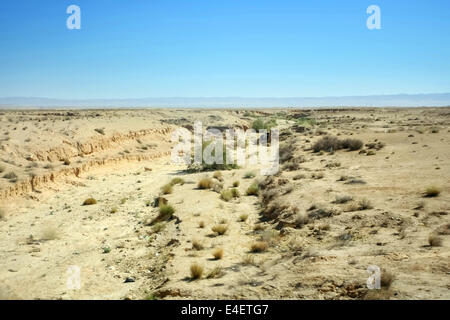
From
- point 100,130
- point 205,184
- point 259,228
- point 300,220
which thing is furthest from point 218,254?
point 100,130

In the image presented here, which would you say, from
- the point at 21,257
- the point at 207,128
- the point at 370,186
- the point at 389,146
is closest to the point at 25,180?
the point at 21,257

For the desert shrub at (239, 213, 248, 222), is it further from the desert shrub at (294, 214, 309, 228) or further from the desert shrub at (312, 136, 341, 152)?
the desert shrub at (312, 136, 341, 152)

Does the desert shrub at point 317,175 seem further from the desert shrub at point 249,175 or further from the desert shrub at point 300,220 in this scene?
the desert shrub at point 300,220

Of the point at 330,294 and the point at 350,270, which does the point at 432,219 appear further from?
the point at 330,294

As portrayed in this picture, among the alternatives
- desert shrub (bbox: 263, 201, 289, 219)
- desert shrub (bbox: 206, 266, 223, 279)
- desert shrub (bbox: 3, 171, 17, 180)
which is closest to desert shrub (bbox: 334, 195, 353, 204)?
desert shrub (bbox: 263, 201, 289, 219)

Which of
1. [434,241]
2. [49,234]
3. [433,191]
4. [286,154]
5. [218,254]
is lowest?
[49,234]

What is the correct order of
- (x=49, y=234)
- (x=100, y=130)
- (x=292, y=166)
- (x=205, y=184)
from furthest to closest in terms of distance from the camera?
(x=100, y=130)
(x=292, y=166)
(x=205, y=184)
(x=49, y=234)

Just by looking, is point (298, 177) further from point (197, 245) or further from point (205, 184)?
point (197, 245)

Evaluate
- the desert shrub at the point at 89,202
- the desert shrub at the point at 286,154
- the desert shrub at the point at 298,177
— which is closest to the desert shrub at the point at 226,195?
the desert shrub at the point at 298,177
